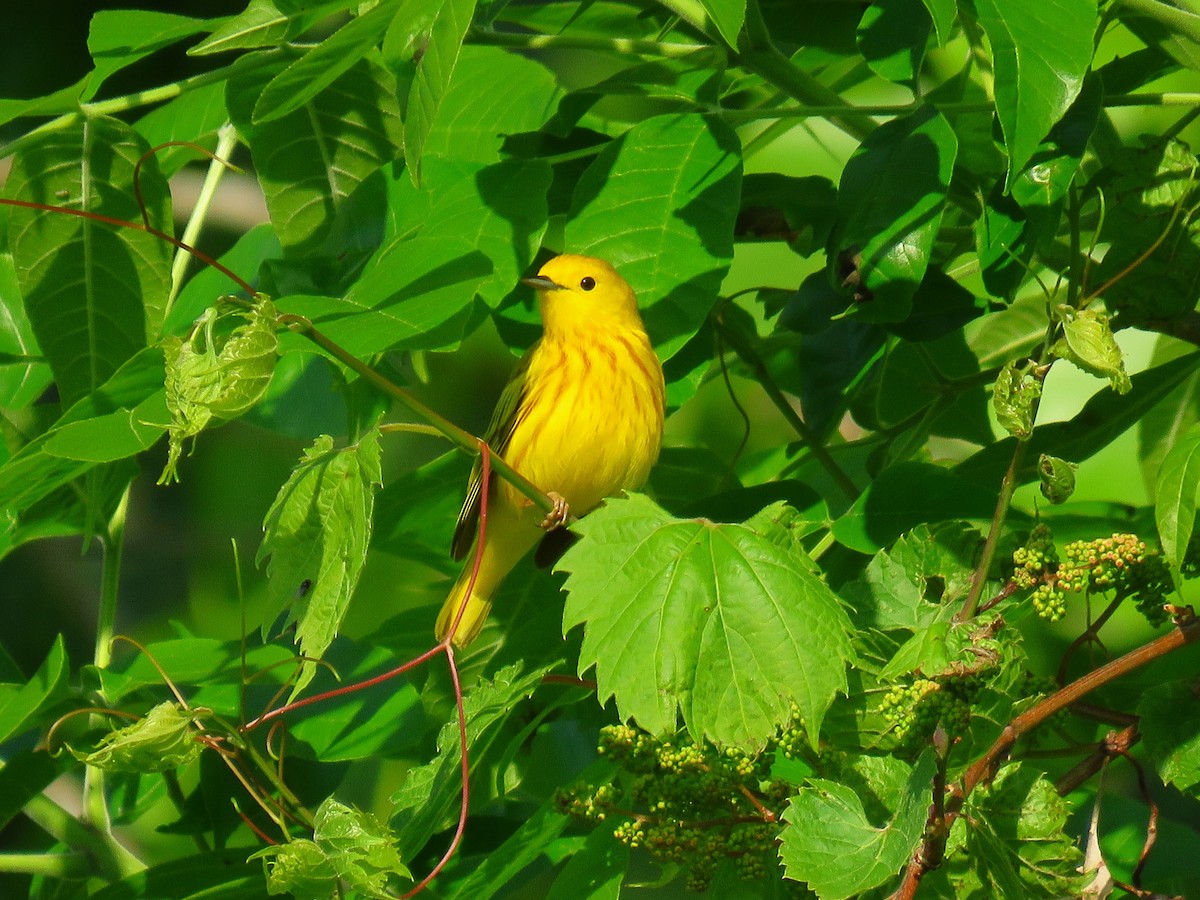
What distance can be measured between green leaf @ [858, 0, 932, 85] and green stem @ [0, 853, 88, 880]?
1.75m

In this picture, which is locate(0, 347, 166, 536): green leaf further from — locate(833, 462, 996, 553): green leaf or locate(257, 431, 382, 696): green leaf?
locate(833, 462, 996, 553): green leaf

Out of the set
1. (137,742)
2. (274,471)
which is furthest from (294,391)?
(274,471)

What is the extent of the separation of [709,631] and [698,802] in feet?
0.70

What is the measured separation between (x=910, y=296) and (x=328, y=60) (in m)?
0.82

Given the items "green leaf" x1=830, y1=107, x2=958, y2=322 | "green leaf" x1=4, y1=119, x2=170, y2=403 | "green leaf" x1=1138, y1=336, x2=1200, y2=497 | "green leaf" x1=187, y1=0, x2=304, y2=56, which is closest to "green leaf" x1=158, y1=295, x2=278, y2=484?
"green leaf" x1=187, y1=0, x2=304, y2=56

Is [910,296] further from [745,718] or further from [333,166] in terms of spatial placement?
[333,166]

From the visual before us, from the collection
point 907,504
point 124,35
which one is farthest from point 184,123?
point 907,504

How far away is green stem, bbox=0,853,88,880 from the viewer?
2219 millimetres

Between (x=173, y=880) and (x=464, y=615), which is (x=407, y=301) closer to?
(x=464, y=615)

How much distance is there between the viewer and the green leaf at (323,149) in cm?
226

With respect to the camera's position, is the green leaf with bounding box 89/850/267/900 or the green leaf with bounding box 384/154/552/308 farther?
the green leaf with bounding box 89/850/267/900

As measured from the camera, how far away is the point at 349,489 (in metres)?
1.61

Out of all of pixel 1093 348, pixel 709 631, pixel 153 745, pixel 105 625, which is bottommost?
pixel 105 625

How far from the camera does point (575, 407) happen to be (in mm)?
3328
